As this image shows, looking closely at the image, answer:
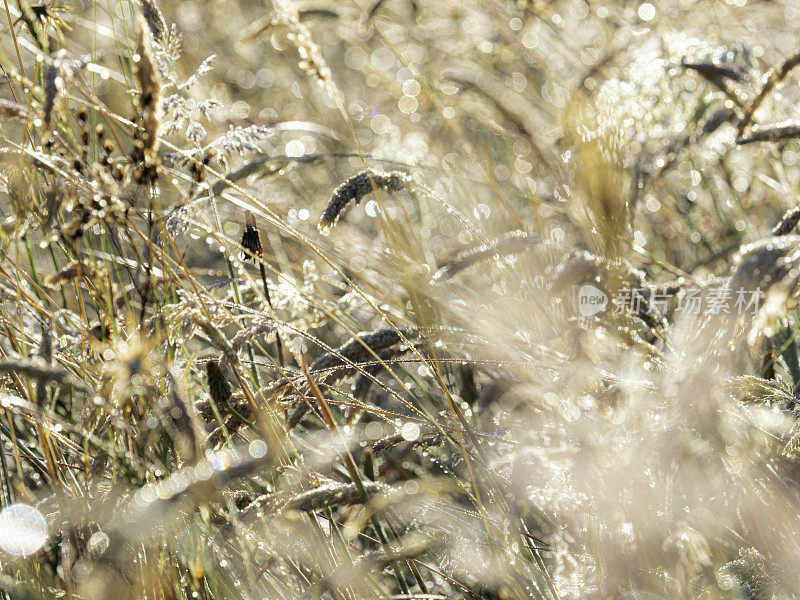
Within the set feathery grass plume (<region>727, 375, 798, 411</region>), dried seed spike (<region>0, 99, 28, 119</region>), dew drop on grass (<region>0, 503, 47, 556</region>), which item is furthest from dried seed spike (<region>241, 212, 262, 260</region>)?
feathery grass plume (<region>727, 375, 798, 411</region>)

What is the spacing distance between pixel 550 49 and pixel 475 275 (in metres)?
1.24

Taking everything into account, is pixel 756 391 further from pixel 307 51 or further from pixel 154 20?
pixel 154 20

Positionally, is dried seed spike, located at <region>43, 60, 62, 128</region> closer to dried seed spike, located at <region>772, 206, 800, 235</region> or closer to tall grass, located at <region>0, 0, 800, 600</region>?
tall grass, located at <region>0, 0, 800, 600</region>

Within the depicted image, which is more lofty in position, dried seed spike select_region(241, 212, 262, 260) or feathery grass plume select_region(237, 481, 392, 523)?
dried seed spike select_region(241, 212, 262, 260)

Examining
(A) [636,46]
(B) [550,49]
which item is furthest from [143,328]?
(B) [550,49]

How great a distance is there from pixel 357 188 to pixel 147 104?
1.03 ft

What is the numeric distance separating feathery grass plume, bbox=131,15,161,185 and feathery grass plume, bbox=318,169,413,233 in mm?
227

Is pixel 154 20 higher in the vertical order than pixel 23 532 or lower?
higher

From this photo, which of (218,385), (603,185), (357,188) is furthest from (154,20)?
(603,185)

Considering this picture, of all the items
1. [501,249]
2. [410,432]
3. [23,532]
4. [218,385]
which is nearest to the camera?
[23,532]

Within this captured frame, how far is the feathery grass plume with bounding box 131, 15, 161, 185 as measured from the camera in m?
0.67

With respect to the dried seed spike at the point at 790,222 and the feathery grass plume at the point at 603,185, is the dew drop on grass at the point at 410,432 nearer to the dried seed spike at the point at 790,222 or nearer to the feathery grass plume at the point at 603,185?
the feathery grass plume at the point at 603,185

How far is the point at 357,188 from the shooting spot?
3.08ft

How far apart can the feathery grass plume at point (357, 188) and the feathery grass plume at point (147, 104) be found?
23cm
